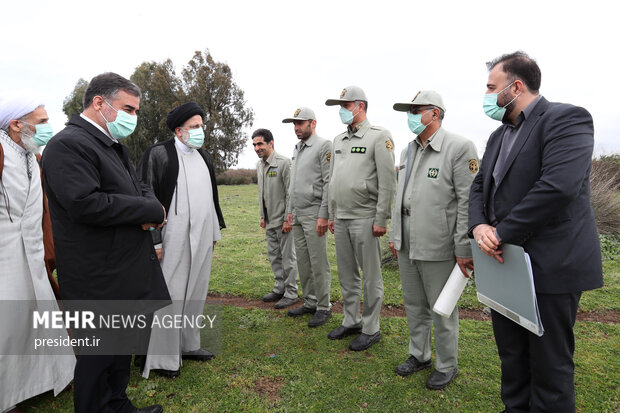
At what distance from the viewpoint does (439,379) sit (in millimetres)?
3404

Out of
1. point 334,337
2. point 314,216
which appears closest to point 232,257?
point 314,216

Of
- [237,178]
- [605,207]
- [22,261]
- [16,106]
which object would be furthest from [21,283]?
[237,178]

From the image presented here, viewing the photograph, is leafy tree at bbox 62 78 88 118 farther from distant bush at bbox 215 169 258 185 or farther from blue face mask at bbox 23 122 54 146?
blue face mask at bbox 23 122 54 146

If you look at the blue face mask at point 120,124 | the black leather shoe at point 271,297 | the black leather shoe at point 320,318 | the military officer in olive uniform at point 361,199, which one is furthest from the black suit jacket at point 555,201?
the black leather shoe at point 271,297

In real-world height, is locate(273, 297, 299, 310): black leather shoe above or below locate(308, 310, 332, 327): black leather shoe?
below

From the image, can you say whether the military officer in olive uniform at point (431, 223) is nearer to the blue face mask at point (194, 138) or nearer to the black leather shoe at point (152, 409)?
the blue face mask at point (194, 138)

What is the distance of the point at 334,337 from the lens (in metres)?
4.43

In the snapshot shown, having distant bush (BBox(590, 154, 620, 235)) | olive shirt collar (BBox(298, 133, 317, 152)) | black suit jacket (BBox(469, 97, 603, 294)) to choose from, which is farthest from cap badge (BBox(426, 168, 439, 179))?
distant bush (BBox(590, 154, 620, 235))

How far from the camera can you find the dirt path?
516 cm

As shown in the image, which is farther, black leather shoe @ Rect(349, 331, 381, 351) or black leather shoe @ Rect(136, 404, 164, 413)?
black leather shoe @ Rect(349, 331, 381, 351)

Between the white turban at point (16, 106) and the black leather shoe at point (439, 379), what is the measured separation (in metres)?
4.11

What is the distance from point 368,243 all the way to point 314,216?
1109 mm

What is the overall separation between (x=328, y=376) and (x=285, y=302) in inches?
83.7

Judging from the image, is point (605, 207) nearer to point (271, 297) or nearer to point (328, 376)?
point (271, 297)
